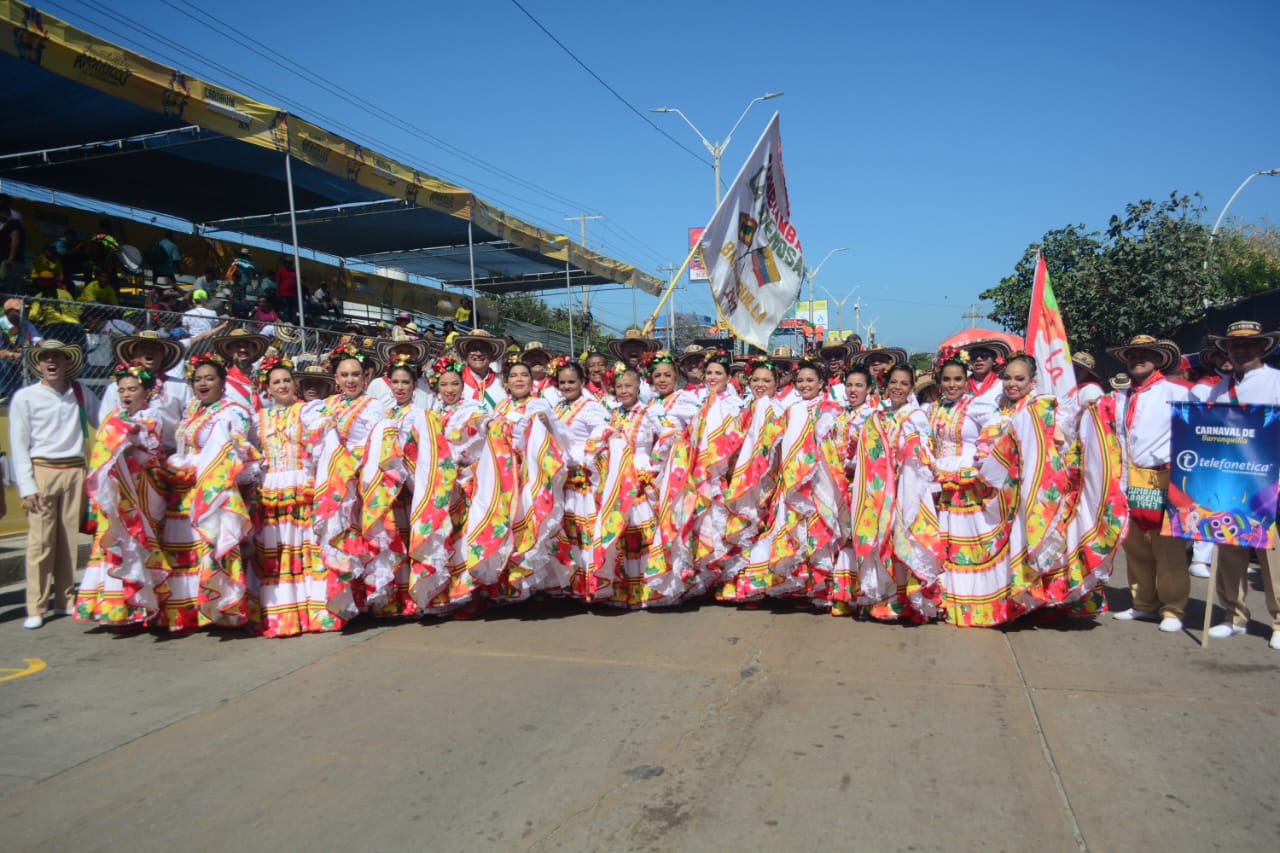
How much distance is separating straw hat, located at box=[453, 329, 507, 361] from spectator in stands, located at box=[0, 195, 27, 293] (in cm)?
647

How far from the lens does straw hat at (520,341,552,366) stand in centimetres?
706

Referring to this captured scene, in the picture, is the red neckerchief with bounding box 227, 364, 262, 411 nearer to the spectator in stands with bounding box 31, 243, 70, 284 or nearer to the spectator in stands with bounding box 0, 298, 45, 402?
the spectator in stands with bounding box 0, 298, 45, 402

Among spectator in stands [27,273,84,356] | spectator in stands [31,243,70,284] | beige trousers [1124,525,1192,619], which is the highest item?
spectator in stands [31,243,70,284]

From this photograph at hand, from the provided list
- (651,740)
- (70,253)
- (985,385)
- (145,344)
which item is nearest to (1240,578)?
(985,385)

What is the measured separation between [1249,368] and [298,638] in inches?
245

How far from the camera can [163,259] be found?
12680mm

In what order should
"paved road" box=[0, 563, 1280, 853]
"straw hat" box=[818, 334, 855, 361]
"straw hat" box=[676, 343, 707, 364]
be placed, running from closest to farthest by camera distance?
1. "paved road" box=[0, 563, 1280, 853]
2. "straw hat" box=[676, 343, 707, 364]
3. "straw hat" box=[818, 334, 855, 361]

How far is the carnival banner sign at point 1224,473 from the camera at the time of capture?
4.80 metres

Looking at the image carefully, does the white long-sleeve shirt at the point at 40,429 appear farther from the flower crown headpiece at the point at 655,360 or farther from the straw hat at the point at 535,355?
the flower crown headpiece at the point at 655,360

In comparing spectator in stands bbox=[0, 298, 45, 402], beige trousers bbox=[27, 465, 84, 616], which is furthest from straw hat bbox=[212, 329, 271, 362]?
spectator in stands bbox=[0, 298, 45, 402]

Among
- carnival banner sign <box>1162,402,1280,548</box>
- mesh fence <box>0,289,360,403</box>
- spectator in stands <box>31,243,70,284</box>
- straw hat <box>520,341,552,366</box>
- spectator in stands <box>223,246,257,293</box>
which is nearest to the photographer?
carnival banner sign <box>1162,402,1280,548</box>

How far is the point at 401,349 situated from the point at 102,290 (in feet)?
19.5

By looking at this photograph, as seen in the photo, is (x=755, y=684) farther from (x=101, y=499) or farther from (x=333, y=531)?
(x=101, y=499)

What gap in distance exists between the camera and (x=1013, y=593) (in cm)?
521
